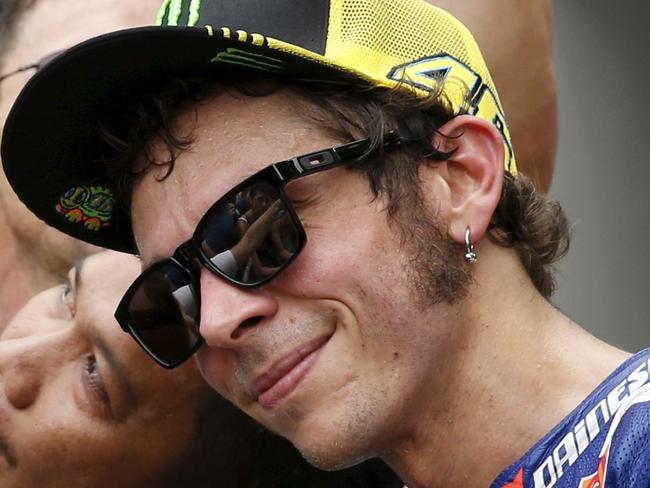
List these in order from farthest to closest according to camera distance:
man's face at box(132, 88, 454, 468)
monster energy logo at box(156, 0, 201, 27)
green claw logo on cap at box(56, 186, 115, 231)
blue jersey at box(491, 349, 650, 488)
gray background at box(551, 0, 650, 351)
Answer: gray background at box(551, 0, 650, 351), green claw logo on cap at box(56, 186, 115, 231), monster energy logo at box(156, 0, 201, 27), man's face at box(132, 88, 454, 468), blue jersey at box(491, 349, 650, 488)

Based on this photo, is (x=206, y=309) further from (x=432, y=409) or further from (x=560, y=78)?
(x=560, y=78)

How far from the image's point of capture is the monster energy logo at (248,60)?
1.97 m

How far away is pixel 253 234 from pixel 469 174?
0.40 metres

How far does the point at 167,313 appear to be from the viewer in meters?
2.13

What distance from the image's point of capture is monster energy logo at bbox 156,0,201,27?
6.73ft

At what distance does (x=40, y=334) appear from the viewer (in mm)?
2689

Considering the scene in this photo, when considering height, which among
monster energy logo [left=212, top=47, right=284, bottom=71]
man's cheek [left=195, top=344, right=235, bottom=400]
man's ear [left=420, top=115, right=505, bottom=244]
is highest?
monster energy logo [left=212, top=47, right=284, bottom=71]

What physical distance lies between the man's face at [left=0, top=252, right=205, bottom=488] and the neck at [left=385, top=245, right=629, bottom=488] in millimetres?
688

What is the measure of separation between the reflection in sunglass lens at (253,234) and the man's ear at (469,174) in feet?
0.87

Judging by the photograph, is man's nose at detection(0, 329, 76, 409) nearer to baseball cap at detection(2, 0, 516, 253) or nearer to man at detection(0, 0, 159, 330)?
man at detection(0, 0, 159, 330)

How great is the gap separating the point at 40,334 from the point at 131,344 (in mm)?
254

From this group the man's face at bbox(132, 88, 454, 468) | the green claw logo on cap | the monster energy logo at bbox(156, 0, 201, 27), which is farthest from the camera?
the green claw logo on cap

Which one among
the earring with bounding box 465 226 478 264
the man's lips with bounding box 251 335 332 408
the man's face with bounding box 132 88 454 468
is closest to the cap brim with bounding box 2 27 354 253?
the man's face with bounding box 132 88 454 468

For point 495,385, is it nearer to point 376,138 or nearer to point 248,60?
point 376,138
